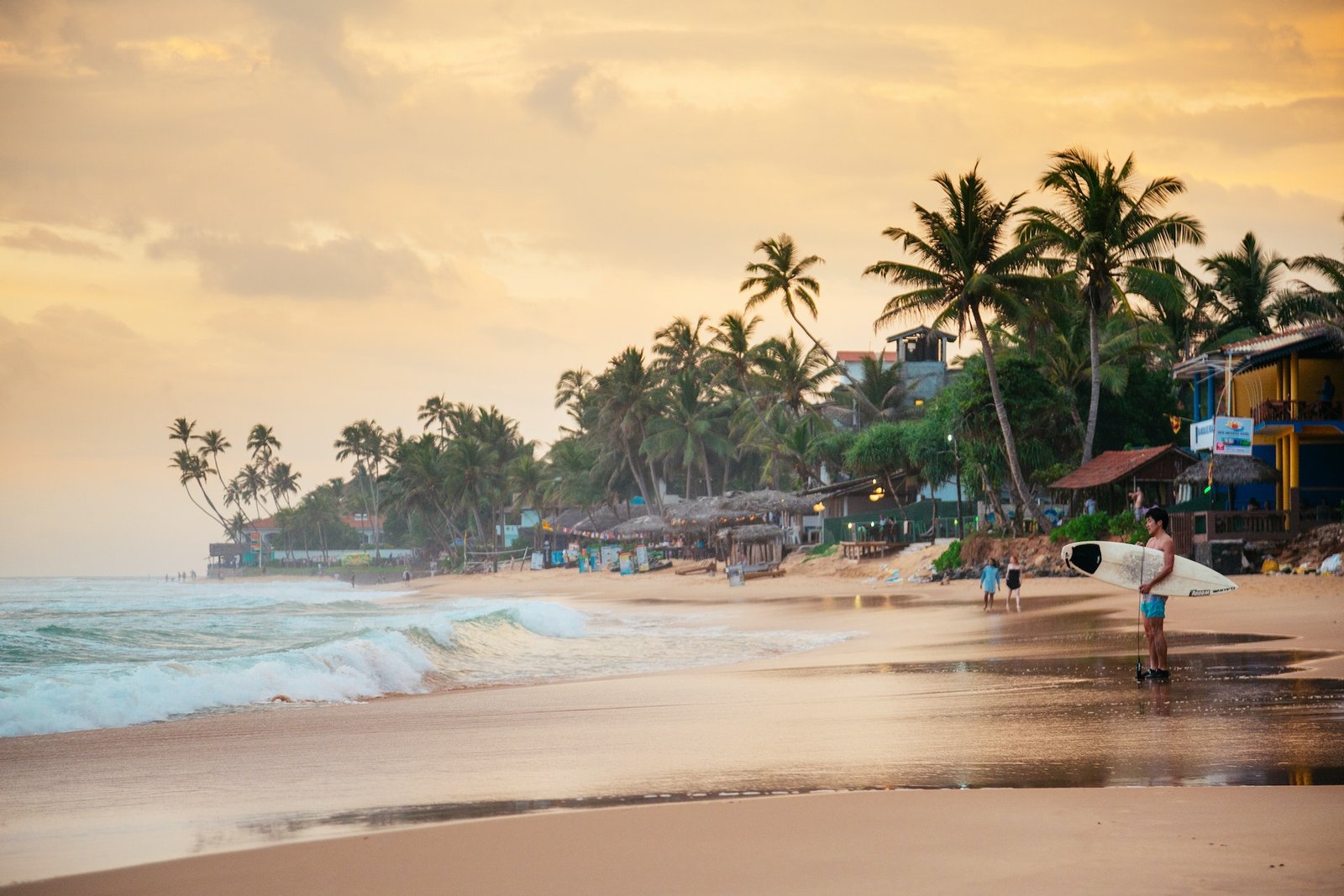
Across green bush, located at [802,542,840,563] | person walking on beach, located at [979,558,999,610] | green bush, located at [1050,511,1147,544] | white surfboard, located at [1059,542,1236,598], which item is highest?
white surfboard, located at [1059,542,1236,598]

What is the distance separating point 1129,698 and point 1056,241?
24.9 metres

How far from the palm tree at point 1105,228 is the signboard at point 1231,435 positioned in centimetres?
422

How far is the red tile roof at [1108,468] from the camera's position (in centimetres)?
3123

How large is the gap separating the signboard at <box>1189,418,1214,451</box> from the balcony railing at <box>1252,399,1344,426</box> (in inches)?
50.5

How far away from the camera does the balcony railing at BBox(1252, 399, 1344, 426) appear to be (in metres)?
29.9

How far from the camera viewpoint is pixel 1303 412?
98.4 ft

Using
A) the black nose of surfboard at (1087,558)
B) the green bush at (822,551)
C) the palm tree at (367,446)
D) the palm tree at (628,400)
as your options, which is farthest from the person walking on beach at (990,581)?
the palm tree at (367,446)

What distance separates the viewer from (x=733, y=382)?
68812 mm

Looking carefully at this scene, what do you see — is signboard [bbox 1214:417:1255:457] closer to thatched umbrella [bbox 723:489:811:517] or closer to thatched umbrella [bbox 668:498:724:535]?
thatched umbrella [bbox 723:489:811:517]

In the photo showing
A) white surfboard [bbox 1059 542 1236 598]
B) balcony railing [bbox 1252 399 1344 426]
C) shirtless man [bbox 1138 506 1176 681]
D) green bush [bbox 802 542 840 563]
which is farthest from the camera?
green bush [bbox 802 542 840 563]

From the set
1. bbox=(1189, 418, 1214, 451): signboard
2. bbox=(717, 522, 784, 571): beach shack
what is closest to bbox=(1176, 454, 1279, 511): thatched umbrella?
bbox=(1189, 418, 1214, 451): signboard

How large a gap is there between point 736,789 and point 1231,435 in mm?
26200

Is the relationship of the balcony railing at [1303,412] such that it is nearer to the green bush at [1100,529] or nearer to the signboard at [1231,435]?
the signboard at [1231,435]

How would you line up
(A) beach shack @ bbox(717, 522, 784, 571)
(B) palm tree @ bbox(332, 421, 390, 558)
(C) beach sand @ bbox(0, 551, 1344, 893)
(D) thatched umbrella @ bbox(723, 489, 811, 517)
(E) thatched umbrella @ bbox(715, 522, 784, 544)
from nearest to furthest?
(C) beach sand @ bbox(0, 551, 1344, 893), (D) thatched umbrella @ bbox(723, 489, 811, 517), (A) beach shack @ bbox(717, 522, 784, 571), (E) thatched umbrella @ bbox(715, 522, 784, 544), (B) palm tree @ bbox(332, 421, 390, 558)
